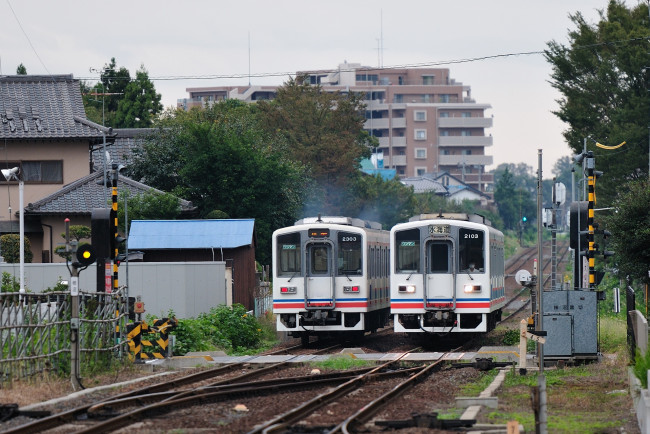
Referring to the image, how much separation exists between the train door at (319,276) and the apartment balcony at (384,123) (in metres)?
112

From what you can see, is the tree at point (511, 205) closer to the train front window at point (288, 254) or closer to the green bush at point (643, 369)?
the train front window at point (288, 254)

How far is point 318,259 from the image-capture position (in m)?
26.0

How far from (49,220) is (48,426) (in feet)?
91.1

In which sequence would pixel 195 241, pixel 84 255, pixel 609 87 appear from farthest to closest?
pixel 609 87 → pixel 195 241 → pixel 84 255

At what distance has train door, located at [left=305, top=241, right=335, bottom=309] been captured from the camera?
25750mm

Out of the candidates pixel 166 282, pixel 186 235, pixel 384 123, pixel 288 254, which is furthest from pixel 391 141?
pixel 288 254

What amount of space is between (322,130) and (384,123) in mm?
71416

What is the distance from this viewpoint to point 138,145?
49469mm

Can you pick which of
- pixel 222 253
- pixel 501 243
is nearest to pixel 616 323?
pixel 501 243

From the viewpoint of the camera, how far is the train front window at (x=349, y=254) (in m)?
25.9

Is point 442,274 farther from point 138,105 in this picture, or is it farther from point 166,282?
point 138,105

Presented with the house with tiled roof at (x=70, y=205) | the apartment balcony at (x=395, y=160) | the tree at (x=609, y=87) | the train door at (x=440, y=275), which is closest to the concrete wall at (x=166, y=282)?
the train door at (x=440, y=275)

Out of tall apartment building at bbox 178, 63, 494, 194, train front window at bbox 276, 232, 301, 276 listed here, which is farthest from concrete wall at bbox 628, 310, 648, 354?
tall apartment building at bbox 178, 63, 494, 194

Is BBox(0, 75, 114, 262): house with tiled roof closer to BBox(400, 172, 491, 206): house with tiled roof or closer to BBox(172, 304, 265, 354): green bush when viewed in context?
BBox(172, 304, 265, 354): green bush
